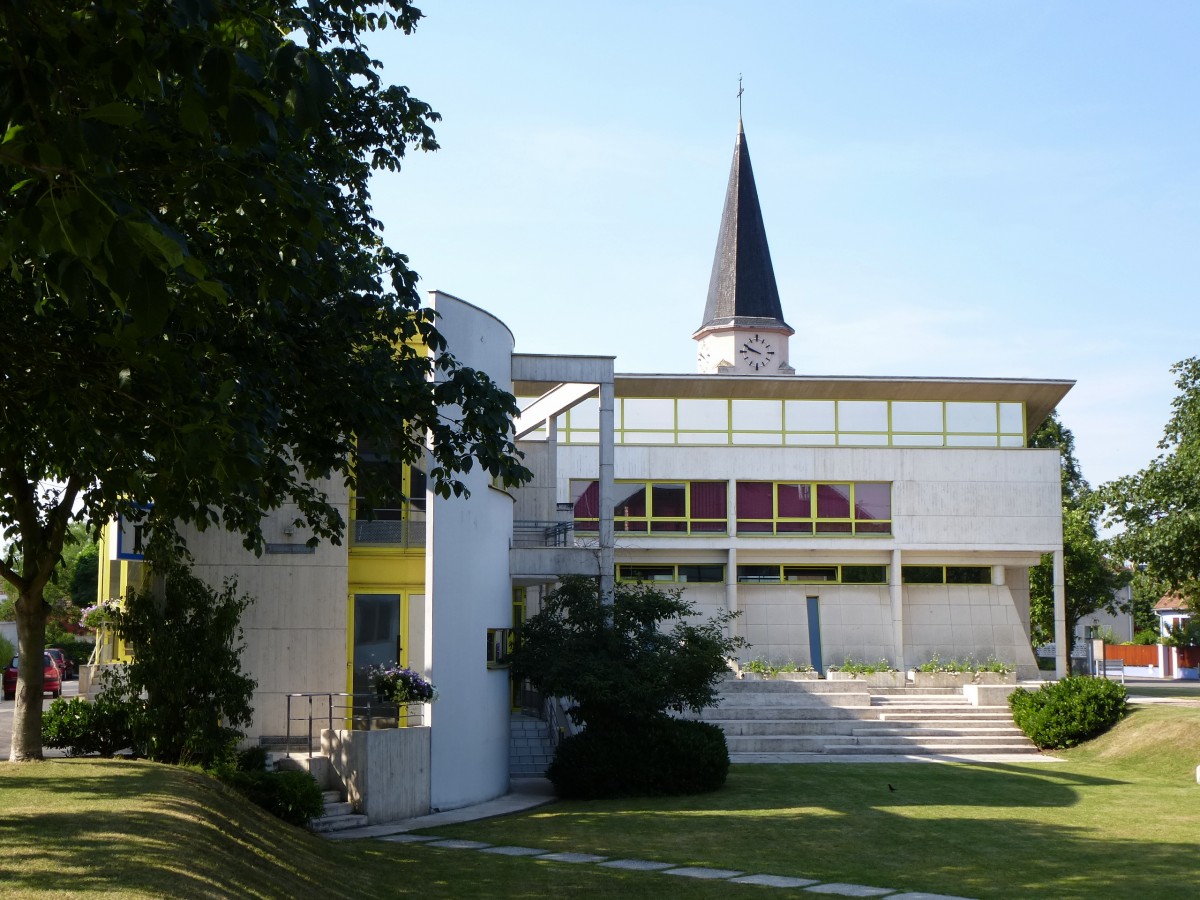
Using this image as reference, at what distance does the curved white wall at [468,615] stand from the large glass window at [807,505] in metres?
16.3

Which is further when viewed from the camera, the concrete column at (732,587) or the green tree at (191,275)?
the concrete column at (732,587)

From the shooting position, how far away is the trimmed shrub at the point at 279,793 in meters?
15.6

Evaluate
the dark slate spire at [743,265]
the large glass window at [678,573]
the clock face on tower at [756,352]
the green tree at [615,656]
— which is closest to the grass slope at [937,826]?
the green tree at [615,656]

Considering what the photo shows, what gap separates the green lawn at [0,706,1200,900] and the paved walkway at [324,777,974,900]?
1.05ft

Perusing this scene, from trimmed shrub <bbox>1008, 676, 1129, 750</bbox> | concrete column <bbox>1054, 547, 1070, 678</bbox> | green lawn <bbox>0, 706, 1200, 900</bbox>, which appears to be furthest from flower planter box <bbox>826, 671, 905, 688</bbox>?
green lawn <bbox>0, 706, 1200, 900</bbox>

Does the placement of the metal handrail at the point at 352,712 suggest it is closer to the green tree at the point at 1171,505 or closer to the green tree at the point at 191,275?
the green tree at the point at 191,275

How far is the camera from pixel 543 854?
1510 centimetres

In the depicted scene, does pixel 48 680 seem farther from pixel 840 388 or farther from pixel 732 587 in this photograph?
pixel 840 388

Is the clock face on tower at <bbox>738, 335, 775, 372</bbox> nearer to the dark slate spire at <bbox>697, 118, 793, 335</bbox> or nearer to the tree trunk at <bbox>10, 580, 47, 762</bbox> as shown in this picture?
the dark slate spire at <bbox>697, 118, 793, 335</bbox>

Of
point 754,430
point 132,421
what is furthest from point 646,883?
point 754,430

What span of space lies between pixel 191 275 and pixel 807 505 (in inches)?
1293

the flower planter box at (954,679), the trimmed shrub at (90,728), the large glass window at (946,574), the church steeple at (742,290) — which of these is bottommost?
the flower planter box at (954,679)

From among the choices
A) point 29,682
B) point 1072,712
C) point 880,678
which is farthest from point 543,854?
point 880,678

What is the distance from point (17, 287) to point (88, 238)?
6.39 meters
